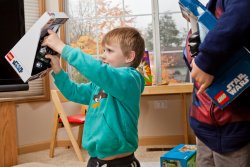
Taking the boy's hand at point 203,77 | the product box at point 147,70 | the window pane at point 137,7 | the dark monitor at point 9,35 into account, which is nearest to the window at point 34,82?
the window pane at point 137,7

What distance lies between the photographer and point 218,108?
0.82 meters

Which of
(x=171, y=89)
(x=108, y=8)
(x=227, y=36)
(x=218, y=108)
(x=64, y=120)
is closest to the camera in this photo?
(x=227, y=36)

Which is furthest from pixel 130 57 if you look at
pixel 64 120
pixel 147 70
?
pixel 147 70

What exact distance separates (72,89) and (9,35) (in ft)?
2.01

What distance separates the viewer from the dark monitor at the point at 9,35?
4.91 ft

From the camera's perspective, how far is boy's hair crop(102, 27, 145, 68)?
1.04 metres

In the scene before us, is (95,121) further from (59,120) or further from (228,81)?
(59,120)

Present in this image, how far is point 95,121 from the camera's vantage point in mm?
1016

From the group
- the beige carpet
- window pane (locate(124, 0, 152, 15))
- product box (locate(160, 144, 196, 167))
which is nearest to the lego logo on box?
product box (locate(160, 144, 196, 167))

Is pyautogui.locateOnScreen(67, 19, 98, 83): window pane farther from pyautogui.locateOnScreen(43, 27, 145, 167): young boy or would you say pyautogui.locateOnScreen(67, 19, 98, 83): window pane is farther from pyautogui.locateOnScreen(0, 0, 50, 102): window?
pyautogui.locateOnScreen(43, 27, 145, 167): young boy

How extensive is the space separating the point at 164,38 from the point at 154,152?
124 centimetres

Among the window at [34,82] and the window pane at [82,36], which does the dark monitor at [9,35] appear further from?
the window pane at [82,36]

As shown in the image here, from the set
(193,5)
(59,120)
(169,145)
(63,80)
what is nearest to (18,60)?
(63,80)

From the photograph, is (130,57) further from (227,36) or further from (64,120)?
(64,120)
